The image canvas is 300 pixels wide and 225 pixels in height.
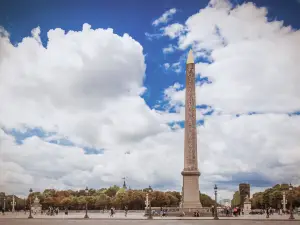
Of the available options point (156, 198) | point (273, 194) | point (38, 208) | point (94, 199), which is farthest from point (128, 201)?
point (273, 194)

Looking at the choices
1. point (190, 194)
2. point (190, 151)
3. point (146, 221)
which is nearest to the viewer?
point (146, 221)

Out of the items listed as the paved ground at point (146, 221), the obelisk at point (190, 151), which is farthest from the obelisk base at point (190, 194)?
the paved ground at point (146, 221)

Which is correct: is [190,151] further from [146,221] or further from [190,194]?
[146,221]

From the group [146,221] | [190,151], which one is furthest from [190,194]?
[146,221]

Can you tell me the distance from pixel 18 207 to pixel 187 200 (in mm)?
82325

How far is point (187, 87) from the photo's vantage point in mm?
42969

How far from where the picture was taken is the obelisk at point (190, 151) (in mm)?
42031

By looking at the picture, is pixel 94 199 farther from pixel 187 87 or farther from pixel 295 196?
pixel 187 87

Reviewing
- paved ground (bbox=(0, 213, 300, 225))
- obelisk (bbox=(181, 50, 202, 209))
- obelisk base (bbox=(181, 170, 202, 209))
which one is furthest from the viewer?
obelisk base (bbox=(181, 170, 202, 209))

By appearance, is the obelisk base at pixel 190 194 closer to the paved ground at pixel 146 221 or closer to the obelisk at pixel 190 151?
the obelisk at pixel 190 151

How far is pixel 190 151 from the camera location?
4200cm

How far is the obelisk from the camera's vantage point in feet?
138

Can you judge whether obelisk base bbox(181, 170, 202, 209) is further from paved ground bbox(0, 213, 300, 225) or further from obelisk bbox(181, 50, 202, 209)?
paved ground bbox(0, 213, 300, 225)

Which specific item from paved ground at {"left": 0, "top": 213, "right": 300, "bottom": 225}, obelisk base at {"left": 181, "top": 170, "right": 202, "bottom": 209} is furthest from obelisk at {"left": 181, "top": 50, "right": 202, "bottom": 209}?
paved ground at {"left": 0, "top": 213, "right": 300, "bottom": 225}
